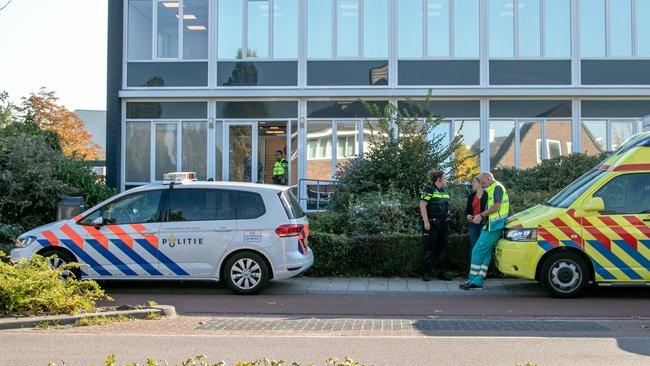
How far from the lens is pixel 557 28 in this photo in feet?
75.0

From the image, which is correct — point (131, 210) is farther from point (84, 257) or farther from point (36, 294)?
point (36, 294)

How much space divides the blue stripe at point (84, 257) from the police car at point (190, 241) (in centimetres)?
2

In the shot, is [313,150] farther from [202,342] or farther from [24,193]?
[202,342]

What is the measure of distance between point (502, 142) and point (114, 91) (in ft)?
41.5

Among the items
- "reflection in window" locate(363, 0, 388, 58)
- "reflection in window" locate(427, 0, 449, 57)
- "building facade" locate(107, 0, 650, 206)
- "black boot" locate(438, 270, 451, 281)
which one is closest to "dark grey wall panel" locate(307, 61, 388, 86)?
"building facade" locate(107, 0, 650, 206)

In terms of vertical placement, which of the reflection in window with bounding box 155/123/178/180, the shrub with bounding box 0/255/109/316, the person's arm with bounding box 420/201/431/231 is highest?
the reflection in window with bounding box 155/123/178/180

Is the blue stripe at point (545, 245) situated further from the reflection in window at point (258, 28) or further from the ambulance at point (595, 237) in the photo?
the reflection in window at point (258, 28)

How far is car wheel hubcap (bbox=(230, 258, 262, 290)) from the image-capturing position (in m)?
11.1

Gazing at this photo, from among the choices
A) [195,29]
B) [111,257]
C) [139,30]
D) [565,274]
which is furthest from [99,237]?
[139,30]

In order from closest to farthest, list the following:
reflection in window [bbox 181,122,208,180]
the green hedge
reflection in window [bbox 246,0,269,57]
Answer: the green hedge < reflection in window [bbox 246,0,269,57] < reflection in window [bbox 181,122,208,180]

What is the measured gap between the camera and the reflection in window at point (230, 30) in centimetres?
2295

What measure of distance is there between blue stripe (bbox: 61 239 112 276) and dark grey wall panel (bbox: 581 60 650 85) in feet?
56.2

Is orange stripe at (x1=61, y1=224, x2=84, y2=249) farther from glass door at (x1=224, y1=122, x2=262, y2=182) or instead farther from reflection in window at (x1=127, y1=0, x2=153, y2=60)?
reflection in window at (x1=127, y1=0, x2=153, y2=60)

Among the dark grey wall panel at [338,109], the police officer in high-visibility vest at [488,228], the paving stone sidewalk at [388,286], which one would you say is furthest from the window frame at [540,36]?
the police officer in high-visibility vest at [488,228]
